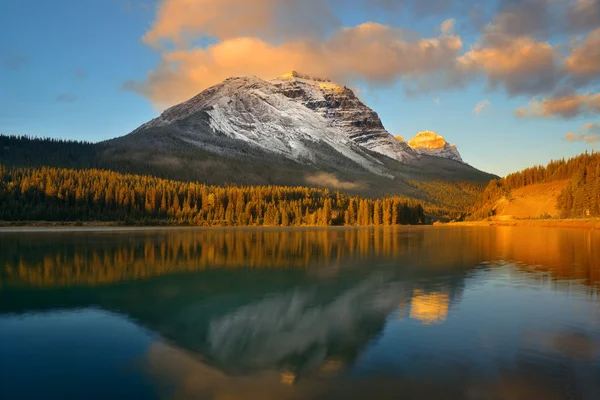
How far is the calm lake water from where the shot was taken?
1708 centimetres

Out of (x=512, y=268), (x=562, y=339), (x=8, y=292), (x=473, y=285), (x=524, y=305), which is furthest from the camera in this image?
(x=512, y=268)

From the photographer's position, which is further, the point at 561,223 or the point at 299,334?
the point at 561,223

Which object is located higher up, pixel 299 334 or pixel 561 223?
pixel 561 223

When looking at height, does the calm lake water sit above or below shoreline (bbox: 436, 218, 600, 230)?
below

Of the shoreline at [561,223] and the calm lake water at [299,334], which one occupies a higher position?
the shoreline at [561,223]

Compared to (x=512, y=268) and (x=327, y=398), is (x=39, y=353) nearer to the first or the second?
(x=327, y=398)

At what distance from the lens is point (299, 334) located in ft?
79.2

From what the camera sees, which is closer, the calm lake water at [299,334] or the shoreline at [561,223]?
the calm lake water at [299,334]

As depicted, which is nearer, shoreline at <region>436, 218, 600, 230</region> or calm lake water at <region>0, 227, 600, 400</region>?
calm lake water at <region>0, 227, 600, 400</region>

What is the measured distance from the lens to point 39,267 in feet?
169

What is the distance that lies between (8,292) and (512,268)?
4877 centimetres

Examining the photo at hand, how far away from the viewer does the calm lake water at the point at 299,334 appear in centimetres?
1708

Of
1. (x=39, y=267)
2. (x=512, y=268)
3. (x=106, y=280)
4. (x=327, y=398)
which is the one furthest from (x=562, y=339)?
(x=39, y=267)

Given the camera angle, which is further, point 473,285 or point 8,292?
point 473,285
